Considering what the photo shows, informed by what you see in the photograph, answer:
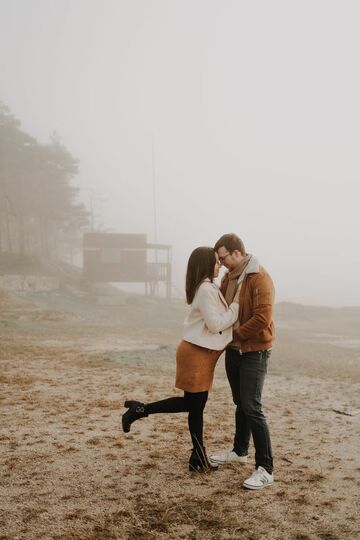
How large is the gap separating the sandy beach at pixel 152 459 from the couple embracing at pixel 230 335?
483 millimetres

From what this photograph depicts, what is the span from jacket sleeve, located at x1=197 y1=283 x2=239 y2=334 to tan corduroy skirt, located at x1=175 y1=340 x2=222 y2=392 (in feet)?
0.82

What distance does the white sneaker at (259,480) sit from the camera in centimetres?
411

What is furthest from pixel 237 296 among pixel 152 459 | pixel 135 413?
pixel 152 459

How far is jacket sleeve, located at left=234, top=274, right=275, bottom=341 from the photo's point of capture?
163 inches

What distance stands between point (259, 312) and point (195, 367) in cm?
79

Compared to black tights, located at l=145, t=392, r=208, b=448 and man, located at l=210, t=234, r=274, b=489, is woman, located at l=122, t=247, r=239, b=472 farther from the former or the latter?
man, located at l=210, t=234, r=274, b=489

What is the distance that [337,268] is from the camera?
153m

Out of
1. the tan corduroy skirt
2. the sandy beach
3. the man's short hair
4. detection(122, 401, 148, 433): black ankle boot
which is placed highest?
the man's short hair

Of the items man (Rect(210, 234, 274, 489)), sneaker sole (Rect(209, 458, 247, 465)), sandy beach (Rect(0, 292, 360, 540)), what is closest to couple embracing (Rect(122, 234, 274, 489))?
man (Rect(210, 234, 274, 489))

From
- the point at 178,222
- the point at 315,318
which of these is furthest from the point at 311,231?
the point at 315,318

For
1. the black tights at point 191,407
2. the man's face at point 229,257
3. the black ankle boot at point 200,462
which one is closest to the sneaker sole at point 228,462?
the black ankle boot at point 200,462

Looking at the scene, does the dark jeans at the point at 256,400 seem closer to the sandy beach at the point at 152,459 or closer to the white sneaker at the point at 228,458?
the sandy beach at the point at 152,459

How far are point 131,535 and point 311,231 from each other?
198339 mm

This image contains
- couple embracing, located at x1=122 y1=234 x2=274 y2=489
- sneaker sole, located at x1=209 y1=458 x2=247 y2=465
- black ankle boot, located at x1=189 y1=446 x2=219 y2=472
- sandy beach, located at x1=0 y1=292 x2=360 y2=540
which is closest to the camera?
sandy beach, located at x1=0 y1=292 x2=360 y2=540
